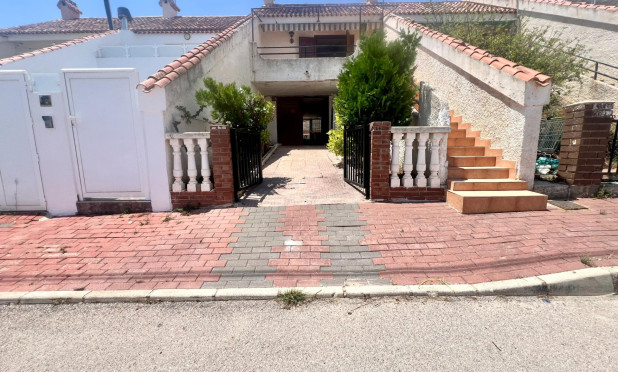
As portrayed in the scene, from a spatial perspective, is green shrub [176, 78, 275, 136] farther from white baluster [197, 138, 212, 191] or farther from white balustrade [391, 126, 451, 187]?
white balustrade [391, 126, 451, 187]

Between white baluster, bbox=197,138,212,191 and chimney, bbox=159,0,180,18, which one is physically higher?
chimney, bbox=159,0,180,18

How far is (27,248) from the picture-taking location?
12.7ft

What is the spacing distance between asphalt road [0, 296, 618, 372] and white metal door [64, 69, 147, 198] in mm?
2466

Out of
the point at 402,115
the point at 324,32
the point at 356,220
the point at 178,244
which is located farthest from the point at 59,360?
the point at 324,32

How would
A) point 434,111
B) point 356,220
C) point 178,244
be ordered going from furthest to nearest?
point 434,111 < point 356,220 < point 178,244

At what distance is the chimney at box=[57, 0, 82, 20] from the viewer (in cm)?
1717

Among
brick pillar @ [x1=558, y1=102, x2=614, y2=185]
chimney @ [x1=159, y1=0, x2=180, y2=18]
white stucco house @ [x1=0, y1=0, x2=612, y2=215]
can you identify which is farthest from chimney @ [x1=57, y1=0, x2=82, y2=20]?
brick pillar @ [x1=558, y1=102, x2=614, y2=185]

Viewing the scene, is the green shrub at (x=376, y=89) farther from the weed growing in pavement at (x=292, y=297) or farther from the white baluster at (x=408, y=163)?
the weed growing in pavement at (x=292, y=297)

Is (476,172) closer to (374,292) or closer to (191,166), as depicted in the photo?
(374,292)

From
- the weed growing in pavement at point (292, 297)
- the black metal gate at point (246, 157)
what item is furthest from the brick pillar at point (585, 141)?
the black metal gate at point (246, 157)

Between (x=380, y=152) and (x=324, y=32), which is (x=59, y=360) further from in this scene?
(x=324, y=32)

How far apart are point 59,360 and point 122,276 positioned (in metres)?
1.10

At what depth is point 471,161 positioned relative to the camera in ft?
18.1

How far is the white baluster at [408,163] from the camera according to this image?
492cm
